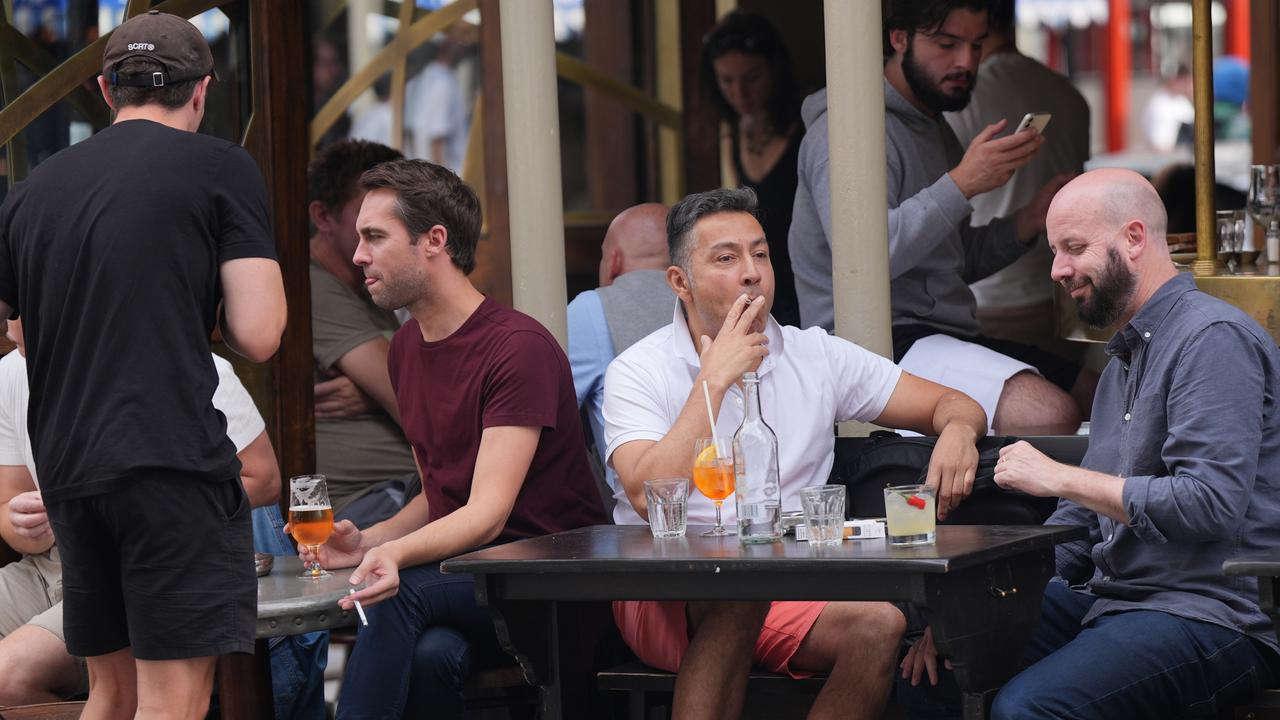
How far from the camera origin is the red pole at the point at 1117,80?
76.6 feet

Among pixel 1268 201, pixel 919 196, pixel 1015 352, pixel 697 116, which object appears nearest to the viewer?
pixel 919 196

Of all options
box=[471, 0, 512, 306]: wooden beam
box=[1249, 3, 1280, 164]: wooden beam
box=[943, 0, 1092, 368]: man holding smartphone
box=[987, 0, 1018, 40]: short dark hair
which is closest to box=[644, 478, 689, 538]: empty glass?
box=[987, 0, 1018, 40]: short dark hair

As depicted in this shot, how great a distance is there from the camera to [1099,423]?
127 inches

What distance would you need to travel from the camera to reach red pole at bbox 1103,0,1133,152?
23359mm

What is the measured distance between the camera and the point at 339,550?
10.9 feet

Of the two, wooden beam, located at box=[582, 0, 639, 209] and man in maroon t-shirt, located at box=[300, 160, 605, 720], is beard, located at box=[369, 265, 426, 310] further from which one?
wooden beam, located at box=[582, 0, 639, 209]

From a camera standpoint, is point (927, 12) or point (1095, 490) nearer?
point (1095, 490)

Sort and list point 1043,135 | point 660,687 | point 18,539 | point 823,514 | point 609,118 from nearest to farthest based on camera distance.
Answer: point 823,514 < point 660,687 < point 18,539 < point 1043,135 < point 609,118

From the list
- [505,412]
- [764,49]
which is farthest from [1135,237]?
[764,49]

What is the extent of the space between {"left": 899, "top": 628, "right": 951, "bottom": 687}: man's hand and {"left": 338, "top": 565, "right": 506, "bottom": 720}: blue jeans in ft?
2.74

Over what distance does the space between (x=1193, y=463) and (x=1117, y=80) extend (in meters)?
21.8

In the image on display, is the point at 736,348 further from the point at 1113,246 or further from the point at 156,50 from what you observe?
the point at 156,50

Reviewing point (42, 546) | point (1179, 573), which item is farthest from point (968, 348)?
point (42, 546)

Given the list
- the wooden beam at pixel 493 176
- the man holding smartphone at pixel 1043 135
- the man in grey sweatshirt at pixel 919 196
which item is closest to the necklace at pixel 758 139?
the man holding smartphone at pixel 1043 135
